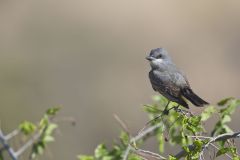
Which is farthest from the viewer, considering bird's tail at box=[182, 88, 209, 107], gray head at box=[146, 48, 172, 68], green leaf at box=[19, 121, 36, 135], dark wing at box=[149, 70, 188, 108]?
gray head at box=[146, 48, 172, 68]

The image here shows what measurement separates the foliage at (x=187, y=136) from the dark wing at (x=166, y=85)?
1.76 ft

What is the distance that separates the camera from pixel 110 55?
25.5m

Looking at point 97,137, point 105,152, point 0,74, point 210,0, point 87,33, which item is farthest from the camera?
point 210,0

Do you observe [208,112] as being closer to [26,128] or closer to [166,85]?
[26,128]

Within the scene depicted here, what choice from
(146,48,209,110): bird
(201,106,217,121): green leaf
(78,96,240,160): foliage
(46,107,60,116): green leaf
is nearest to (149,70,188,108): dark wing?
(146,48,209,110): bird

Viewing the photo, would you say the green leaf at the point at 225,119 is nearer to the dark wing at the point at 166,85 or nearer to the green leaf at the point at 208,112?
the green leaf at the point at 208,112

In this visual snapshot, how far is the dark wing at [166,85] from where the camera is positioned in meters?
7.05

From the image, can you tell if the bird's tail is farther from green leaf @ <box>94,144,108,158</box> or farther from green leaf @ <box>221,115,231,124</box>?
green leaf @ <box>94,144,108,158</box>

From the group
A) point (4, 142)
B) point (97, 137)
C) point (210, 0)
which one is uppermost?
point (4, 142)

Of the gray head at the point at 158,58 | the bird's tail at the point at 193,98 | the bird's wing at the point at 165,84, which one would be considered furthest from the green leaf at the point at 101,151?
the gray head at the point at 158,58

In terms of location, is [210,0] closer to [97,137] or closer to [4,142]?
[97,137]

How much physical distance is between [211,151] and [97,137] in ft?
51.2

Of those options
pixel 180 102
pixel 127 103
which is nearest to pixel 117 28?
pixel 127 103

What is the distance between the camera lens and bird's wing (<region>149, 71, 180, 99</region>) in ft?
23.8
